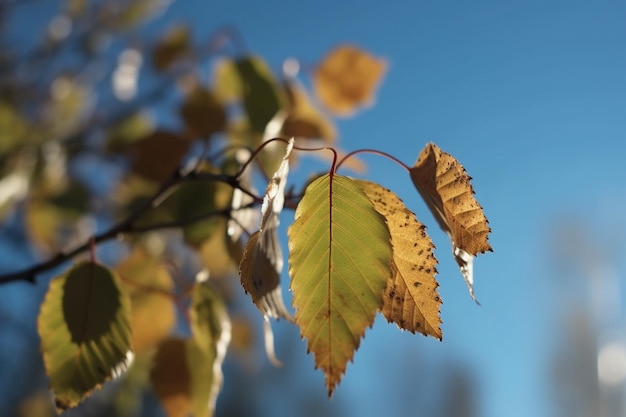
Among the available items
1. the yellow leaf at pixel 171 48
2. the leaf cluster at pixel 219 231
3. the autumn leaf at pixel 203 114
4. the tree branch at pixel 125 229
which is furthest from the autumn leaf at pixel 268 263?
the yellow leaf at pixel 171 48

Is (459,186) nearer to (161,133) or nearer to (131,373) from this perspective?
(161,133)

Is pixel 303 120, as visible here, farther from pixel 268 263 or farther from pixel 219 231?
pixel 268 263

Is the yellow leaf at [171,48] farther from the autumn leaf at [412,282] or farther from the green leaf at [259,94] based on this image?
the autumn leaf at [412,282]

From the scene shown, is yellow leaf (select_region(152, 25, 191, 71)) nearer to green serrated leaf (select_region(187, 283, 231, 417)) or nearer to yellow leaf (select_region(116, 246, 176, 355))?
yellow leaf (select_region(116, 246, 176, 355))

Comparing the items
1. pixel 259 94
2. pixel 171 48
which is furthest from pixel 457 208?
pixel 171 48

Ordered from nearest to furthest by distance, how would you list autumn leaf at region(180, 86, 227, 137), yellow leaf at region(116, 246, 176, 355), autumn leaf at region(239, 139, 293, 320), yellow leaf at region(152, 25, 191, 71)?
autumn leaf at region(239, 139, 293, 320), yellow leaf at region(116, 246, 176, 355), autumn leaf at region(180, 86, 227, 137), yellow leaf at region(152, 25, 191, 71)

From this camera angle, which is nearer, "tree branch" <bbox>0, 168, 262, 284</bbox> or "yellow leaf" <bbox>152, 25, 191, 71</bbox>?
"tree branch" <bbox>0, 168, 262, 284</bbox>

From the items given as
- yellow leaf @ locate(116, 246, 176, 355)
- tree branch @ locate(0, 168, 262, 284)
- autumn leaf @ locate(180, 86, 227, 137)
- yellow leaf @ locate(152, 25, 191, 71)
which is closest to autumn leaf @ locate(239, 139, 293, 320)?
tree branch @ locate(0, 168, 262, 284)
